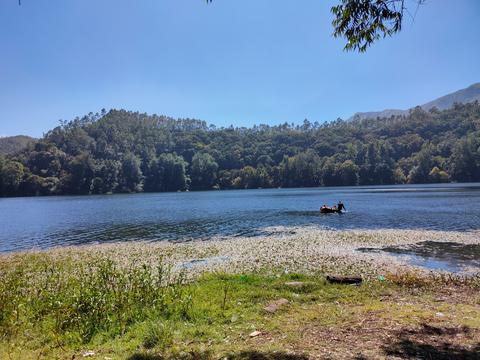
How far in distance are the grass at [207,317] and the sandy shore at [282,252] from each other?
4.63 metres

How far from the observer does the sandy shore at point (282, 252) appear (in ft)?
62.0

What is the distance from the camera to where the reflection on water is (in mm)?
19266

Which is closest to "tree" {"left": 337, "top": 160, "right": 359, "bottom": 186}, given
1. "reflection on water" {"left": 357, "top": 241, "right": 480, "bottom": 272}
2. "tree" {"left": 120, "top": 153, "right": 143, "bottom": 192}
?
"tree" {"left": 120, "top": 153, "right": 143, "bottom": 192}

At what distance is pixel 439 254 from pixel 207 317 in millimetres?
18422

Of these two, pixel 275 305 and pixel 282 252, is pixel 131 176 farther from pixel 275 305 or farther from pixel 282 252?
pixel 275 305

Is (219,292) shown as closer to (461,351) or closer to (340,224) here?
(461,351)

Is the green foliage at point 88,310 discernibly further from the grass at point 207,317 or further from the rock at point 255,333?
the rock at point 255,333

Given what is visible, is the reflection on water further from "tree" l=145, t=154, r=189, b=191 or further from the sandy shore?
"tree" l=145, t=154, r=189, b=191

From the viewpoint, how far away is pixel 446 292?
487 inches

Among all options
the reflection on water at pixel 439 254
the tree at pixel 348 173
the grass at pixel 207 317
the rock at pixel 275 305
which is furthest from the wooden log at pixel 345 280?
the tree at pixel 348 173

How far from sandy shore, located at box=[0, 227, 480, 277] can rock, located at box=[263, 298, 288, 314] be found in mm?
6137

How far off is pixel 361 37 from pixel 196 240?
2463 centimetres

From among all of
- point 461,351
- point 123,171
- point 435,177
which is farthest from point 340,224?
point 123,171

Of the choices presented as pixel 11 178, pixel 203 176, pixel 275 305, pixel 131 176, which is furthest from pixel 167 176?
pixel 275 305
